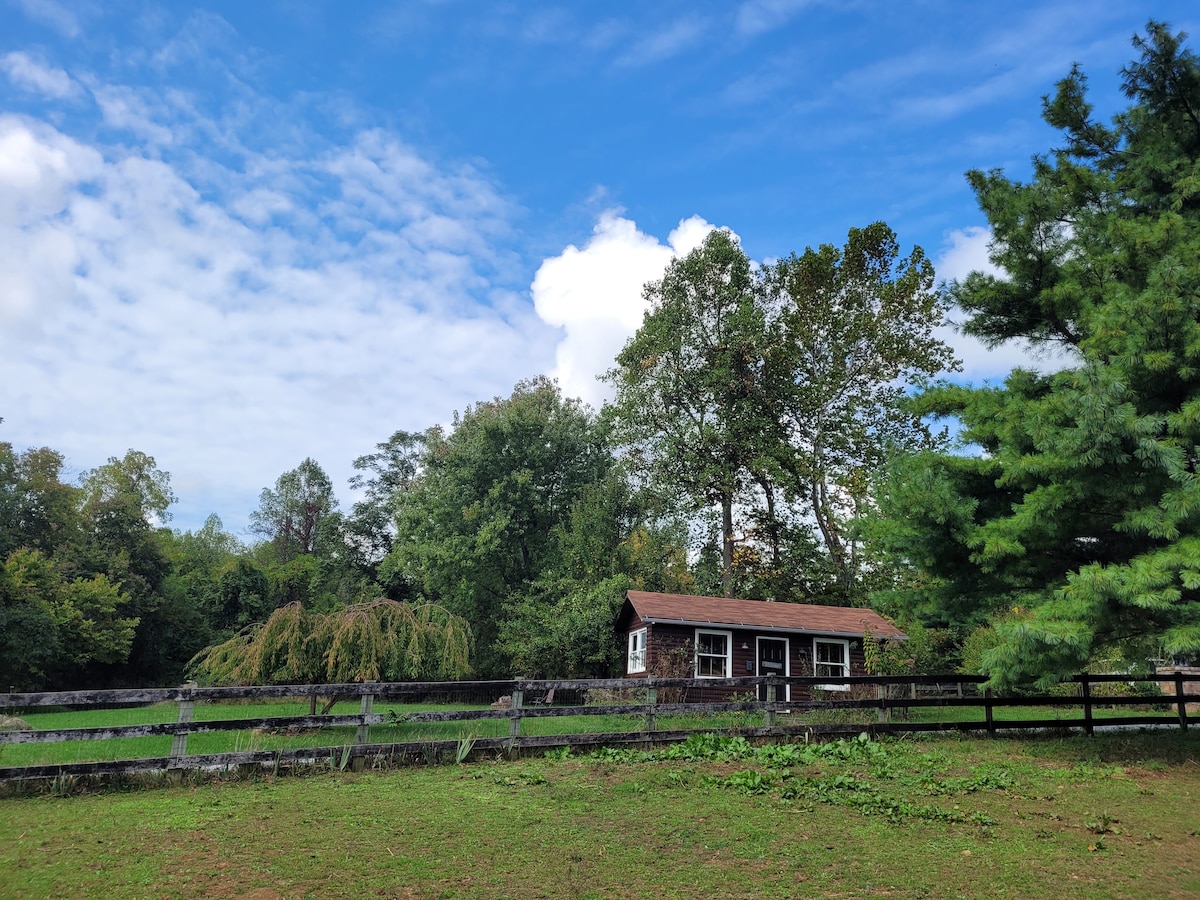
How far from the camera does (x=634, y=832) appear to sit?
21.3ft

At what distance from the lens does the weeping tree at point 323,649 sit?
1273cm

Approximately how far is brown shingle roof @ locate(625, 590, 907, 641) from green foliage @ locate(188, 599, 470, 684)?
9460mm

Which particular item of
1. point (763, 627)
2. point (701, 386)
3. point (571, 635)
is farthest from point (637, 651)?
point (701, 386)

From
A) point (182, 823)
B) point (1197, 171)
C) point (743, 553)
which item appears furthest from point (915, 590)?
point (743, 553)

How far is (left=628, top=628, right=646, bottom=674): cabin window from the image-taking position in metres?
23.6

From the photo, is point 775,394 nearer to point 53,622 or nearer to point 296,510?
point 53,622

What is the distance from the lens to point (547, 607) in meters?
31.9

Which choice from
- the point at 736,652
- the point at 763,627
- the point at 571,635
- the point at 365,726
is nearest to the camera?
the point at 365,726

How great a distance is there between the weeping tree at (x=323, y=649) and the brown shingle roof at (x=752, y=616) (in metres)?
9.44

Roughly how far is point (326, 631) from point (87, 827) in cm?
689

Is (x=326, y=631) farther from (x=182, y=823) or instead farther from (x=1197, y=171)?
(x=1197, y=171)

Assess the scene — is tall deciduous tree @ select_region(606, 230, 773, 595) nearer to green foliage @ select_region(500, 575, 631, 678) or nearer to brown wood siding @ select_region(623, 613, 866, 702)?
green foliage @ select_region(500, 575, 631, 678)

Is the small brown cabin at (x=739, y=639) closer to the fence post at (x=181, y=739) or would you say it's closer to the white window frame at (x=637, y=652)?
the white window frame at (x=637, y=652)

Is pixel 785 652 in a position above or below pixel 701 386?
below
